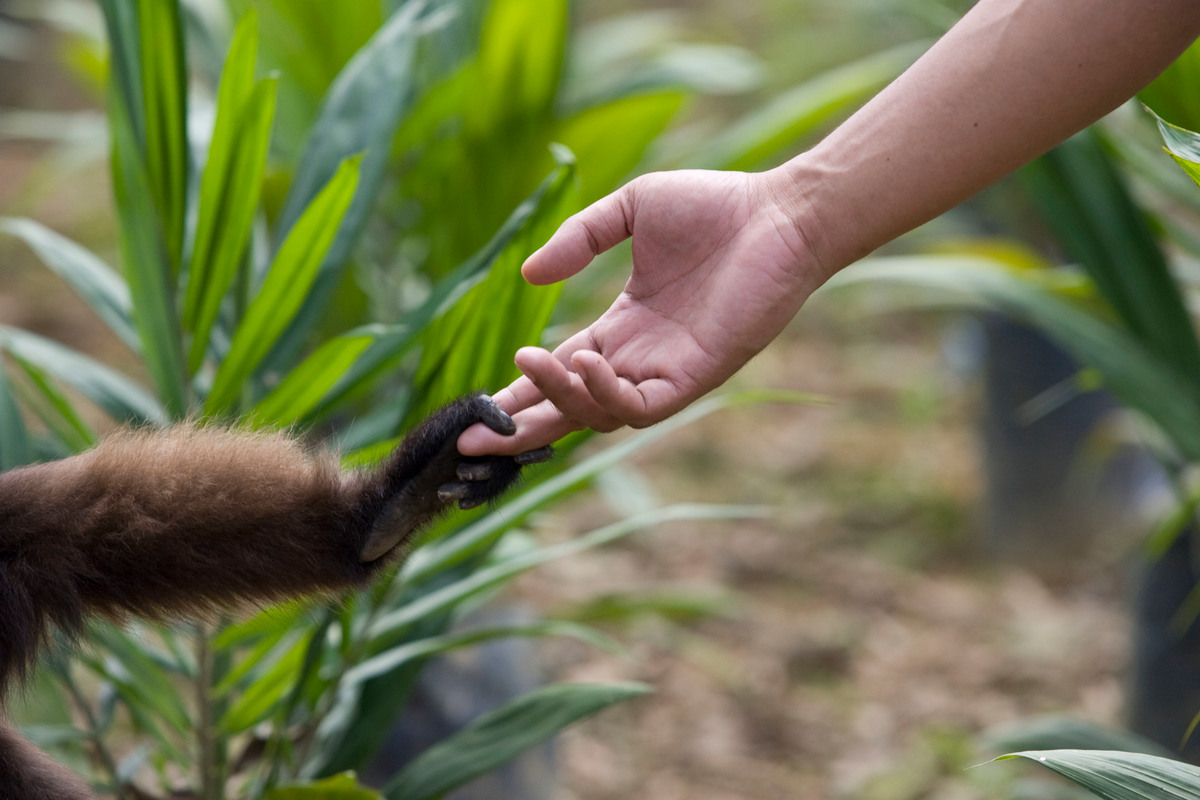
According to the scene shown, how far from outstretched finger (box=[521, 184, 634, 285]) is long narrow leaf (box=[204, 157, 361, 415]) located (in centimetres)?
23

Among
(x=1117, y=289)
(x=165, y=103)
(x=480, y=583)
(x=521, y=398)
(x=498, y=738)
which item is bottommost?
(x=498, y=738)

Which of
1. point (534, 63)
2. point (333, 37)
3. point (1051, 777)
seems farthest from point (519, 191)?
point (1051, 777)

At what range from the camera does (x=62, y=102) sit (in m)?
4.23

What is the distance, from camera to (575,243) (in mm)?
692

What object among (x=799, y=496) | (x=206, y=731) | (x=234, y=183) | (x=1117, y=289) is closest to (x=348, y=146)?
(x=234, y=183)

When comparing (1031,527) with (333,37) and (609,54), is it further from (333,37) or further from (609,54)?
(333,37)

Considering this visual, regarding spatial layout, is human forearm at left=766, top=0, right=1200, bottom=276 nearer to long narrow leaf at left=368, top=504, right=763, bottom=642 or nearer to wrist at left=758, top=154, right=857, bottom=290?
wrist at left=758, top=154, right=857, bottom=290

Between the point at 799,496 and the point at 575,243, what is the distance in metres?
1.85

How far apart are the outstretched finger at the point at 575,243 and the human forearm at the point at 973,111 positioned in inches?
5.0

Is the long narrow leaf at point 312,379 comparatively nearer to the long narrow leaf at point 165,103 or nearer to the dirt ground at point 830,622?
the long narrow leaf at point 165,103

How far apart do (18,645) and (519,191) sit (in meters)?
0.89

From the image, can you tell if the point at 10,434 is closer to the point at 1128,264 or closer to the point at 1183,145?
the point at 1183,145

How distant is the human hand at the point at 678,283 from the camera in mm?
691

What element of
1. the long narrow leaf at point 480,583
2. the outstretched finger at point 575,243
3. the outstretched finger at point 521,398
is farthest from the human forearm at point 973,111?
the long narrow leaf at point 480,583
